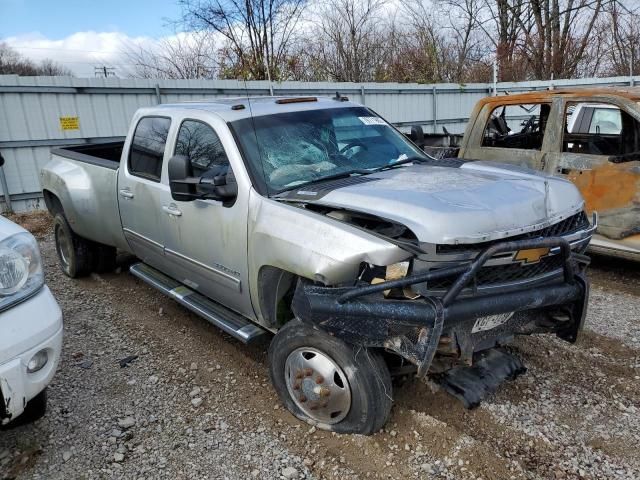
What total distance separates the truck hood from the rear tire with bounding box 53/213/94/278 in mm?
3803

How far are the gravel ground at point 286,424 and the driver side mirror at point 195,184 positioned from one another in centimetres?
129

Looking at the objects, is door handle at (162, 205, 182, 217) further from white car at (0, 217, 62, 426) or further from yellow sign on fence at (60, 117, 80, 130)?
yellow sign on fence at (60, 117, 80, 130)

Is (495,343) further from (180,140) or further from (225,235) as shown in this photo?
(180,140)

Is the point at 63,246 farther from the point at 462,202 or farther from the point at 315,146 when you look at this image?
the point at 462,202

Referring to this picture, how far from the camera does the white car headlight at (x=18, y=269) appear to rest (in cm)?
240

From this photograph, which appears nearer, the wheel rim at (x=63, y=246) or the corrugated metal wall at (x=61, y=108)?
the wheel rim at (x=63, y=246)

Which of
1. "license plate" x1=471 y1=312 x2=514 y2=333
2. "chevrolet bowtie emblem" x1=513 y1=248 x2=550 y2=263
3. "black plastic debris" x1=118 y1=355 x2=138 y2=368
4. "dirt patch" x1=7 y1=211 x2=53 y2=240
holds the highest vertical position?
"chevrolet bowtie emblem" x1=513 y1=248 x2=550 y2=263

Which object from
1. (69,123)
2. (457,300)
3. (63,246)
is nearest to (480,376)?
(457,300)

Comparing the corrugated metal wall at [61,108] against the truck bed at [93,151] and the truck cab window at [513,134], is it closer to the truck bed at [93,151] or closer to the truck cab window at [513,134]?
the truck bed at [93,151]

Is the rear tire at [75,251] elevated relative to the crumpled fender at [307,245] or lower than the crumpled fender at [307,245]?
lower

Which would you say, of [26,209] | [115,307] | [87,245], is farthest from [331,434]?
[26,209]

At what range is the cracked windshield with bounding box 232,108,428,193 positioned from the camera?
339cm

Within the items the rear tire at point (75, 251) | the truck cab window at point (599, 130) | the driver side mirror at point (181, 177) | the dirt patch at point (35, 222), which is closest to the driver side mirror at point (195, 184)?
the driver side mirror at point (181, 177)

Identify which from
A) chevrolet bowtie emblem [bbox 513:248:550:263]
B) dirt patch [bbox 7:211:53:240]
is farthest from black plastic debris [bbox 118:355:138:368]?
dirt patch [bbox 7:211:53:240]
